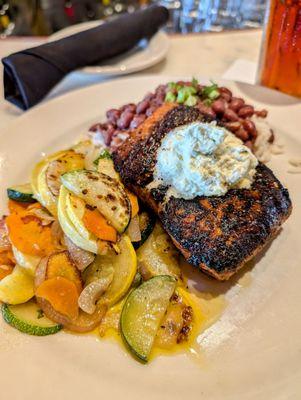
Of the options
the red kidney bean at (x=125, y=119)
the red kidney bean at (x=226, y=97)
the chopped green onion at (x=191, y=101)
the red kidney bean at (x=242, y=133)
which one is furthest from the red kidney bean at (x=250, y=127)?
the red kidney bean at (x=125, y=119)

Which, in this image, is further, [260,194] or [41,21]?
[41,21]

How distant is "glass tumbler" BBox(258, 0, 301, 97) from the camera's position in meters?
3.19

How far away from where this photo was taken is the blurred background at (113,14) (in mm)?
5438

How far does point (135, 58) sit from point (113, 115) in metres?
1.32

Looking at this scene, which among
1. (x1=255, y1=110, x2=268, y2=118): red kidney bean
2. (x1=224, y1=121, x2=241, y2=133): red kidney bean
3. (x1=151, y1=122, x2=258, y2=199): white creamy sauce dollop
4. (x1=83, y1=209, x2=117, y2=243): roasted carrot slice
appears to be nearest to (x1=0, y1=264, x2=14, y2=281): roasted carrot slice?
(x1=83, y1=209, x2=117, y2=243): roasted carrot slice

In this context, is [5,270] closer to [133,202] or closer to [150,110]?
[133,202]

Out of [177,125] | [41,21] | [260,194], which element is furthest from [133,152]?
[41,21]

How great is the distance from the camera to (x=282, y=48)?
3.35 metres

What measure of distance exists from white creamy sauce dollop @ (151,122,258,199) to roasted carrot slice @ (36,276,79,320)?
2.65 ft

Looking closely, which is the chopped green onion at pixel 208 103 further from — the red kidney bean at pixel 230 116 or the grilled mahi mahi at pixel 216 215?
the grilled mahi mahi at pixel 216 215

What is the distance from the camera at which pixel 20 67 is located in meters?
3.36

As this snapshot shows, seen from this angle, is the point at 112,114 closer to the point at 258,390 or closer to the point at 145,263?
the point at 145,263

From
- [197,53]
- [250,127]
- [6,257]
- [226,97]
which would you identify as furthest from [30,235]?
[197,53]

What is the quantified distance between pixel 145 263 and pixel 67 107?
1.74 m
